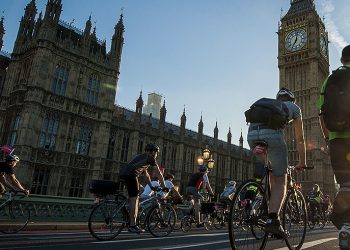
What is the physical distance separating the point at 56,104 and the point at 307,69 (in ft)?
154

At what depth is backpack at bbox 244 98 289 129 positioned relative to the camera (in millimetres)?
3500

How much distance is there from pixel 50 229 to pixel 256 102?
746 centimetres

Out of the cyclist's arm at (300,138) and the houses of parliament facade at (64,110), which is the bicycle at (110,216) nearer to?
the cyclist's arm at (300,138)

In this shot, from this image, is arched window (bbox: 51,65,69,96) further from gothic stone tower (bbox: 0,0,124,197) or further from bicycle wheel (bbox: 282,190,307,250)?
bicycle wheel (bbox: 282,190,307,250)

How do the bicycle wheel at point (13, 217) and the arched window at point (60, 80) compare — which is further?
the arched window at point (60, 80)

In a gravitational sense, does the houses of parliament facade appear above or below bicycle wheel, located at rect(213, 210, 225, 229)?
above

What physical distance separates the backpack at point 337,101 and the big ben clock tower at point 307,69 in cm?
5349

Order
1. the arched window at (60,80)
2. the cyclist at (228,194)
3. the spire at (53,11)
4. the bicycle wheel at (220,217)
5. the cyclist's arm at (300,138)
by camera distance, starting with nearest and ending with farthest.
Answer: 1. the cyclist's arm at (300,138)
2. the cyclist at (228,194)
3. the bicycle wheel at (220,217)
4. the arched window at (60,80)
5. the spire at (53,11)

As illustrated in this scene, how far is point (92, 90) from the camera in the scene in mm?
28594

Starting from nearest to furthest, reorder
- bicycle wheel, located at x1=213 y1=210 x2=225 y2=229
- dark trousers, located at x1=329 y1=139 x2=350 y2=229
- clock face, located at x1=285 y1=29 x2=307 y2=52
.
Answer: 1. dark trousers, located at x1=329 y1=139 x2=350 y2=229
2. bicycle wheel, located at x1=213 y1=210 x2=225 y2=229
3. clock face, located at x1=285 y1=29 x2=307 y2=52

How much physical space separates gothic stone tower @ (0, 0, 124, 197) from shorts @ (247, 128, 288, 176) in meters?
22.3

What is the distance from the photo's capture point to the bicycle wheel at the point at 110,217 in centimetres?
592

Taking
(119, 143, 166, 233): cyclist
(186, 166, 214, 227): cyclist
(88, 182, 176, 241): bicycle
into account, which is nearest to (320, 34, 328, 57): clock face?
(186, 166, 214, 227): cyclist

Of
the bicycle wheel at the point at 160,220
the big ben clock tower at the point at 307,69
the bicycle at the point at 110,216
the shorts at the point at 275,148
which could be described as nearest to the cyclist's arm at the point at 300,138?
the shorts at the point at 275,148
